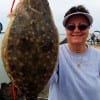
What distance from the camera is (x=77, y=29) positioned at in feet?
13.2

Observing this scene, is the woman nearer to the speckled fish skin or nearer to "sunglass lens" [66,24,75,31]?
"sunglass lens" [66,24,75,31]

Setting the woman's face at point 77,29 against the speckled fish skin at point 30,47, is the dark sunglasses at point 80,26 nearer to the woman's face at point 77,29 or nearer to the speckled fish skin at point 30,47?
the woman's face at point 77,29

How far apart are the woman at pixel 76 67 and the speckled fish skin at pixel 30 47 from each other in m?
0.92

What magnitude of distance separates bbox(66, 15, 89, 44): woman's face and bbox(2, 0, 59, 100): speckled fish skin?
860 millimetres

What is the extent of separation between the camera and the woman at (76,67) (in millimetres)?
4156

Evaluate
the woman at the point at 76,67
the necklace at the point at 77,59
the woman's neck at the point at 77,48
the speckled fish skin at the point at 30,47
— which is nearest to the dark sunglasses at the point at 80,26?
the woman at the point at 76,67

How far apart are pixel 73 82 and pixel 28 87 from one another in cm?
116

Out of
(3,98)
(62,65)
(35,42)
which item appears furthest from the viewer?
(3,98)

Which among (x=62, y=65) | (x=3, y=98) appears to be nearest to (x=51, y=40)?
(x=62, y=65)

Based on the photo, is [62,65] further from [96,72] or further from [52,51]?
[52,51]

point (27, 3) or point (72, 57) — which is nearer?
point (27, 3)

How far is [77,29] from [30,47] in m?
1.03

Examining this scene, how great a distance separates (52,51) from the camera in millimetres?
3207

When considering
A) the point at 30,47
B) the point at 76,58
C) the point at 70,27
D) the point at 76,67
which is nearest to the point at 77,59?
the point at 76,58
